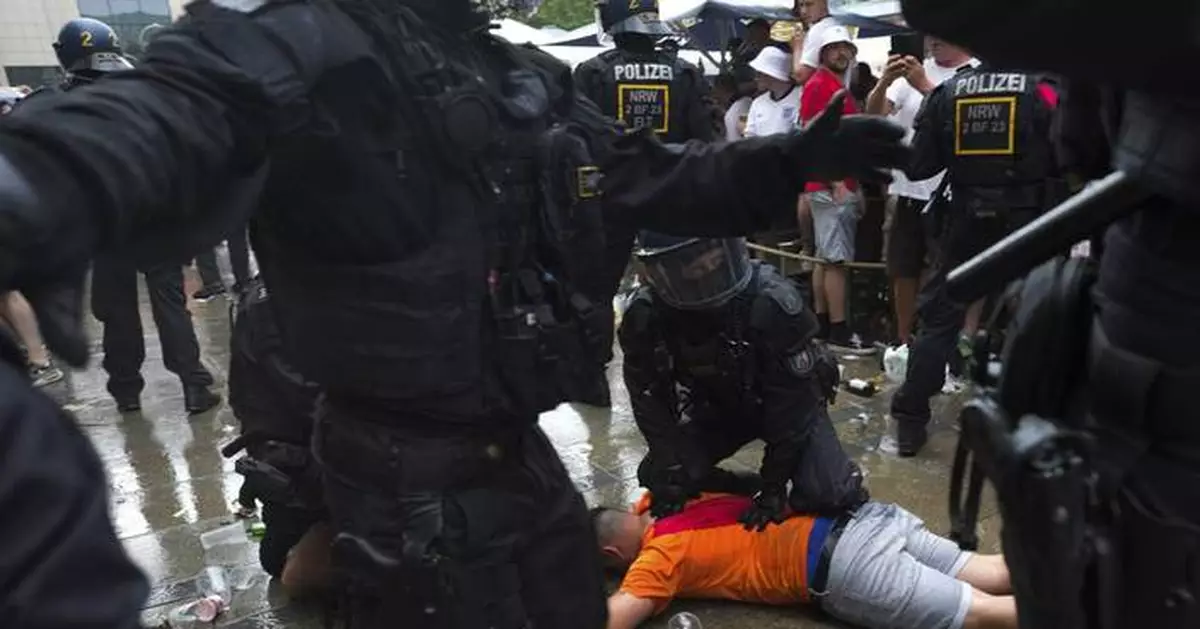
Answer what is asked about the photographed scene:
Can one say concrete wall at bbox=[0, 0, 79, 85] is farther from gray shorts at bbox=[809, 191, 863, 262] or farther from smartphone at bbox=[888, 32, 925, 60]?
gray shorts at bbox=[809, 191, 863, 262]

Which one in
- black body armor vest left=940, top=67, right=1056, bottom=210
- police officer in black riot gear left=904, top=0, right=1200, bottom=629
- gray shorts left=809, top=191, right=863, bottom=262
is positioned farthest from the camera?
gray shorts left=809, top=191, right=863, bottom=262

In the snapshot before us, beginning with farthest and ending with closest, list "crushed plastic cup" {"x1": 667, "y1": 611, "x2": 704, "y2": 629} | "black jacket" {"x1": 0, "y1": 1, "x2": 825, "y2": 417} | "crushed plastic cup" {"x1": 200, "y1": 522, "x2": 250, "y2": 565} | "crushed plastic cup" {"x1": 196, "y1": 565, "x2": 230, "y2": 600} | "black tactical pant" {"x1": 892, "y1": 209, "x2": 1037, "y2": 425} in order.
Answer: "black tactical pant" {"x1": 892, "y1": 209, "x2": 1037, "y2": 425}, "crushed plastic cup" {"x1": 200, "y1": 522, "x2": 250, "y2": 565}, "crushed plastic cup" {"x1": 196, "y1": 565, "x2": 230, "y2": 600}, "crushed plastic cup" {"x1": 667, "y1": 611, "x2": 704, "y2": 629}, "black jacket" {"x1": 0, "y1": 1, "x2": 825, "y2": 417}

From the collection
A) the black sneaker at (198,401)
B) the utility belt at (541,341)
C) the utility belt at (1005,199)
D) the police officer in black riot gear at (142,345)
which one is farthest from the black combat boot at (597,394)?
the black sneaker at (198,401)

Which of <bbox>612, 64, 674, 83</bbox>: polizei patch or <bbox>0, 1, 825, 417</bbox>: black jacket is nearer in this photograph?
<bbox>0, 1, 825, 417</bbox>: black jacket

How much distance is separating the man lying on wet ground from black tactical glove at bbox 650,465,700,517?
42 millimetres

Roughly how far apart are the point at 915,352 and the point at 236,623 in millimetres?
3137

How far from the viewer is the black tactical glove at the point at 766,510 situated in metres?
3.24

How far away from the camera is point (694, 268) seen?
3.34 meters

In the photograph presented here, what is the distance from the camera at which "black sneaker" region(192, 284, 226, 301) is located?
9.25 metres

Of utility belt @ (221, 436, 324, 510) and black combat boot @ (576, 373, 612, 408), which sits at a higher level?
→ black combat boot @ (576, 373, 612, 408)

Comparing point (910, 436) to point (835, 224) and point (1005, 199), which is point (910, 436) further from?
point (835, 224)

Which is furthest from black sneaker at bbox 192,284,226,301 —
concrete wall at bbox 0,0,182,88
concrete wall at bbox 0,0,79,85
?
concrete wall at bbox 0,0,79,85

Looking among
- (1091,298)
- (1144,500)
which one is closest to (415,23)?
(1091,298)

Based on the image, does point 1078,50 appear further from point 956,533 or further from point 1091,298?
point 956,533
